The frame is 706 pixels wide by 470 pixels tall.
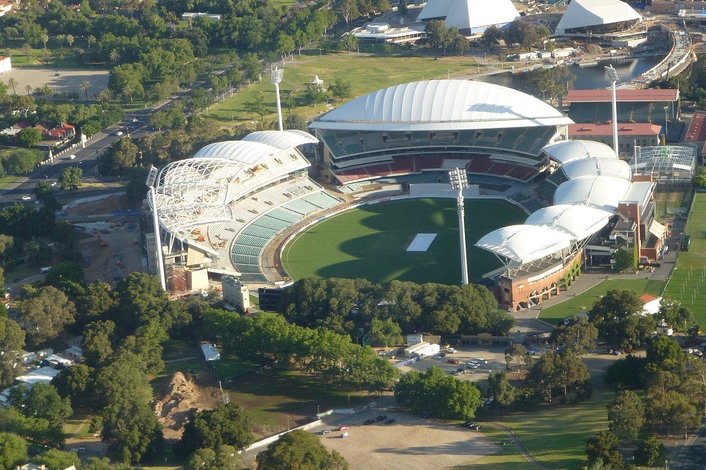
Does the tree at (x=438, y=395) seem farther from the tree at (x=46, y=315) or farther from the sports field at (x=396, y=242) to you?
the tree at (x=46, y=315)

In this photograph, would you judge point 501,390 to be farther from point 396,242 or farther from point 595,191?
point 396,242

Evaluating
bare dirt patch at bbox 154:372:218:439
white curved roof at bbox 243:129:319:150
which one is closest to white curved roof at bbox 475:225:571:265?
bare dirt patch at bbox 154:372:218:439

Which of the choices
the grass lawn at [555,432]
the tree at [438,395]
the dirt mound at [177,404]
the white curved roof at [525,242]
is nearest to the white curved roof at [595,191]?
the white curved roof at [525,242]

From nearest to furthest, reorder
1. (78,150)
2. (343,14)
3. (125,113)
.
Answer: (78,150)
(125,113)
(343,14)

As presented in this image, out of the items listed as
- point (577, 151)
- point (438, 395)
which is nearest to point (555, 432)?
point (438, 395)

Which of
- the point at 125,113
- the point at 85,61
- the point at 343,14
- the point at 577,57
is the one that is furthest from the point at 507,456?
the point at 343,14

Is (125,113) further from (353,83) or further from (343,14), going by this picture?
(343,14)
